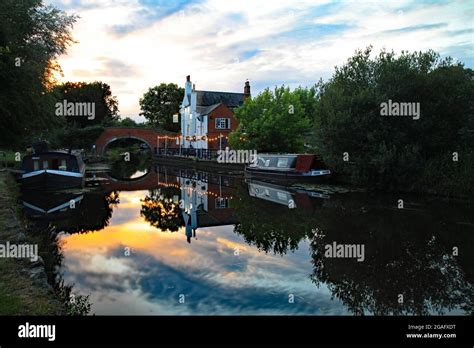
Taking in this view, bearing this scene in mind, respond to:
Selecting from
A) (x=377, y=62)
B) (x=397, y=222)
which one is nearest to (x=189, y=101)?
(x=377, y=62)

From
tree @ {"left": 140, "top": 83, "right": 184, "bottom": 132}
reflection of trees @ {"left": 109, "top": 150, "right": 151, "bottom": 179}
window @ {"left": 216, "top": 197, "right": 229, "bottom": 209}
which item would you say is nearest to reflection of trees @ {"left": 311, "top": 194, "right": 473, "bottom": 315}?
window @ {"left": 216, "top": 197, "right": 229, "bottom": 209}

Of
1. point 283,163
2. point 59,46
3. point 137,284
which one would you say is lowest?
point 137,284

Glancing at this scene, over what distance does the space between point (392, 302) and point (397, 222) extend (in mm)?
6661

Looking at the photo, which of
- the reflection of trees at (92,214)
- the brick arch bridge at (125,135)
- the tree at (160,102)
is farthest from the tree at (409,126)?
the tree at (160,102)

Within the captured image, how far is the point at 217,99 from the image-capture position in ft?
166

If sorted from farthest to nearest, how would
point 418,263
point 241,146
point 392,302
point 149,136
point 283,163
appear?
point 149,136, point 241,146, point 283,163, point 418,263, point 392,302

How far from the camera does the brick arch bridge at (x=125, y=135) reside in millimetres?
56594

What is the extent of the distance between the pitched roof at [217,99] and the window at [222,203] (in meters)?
31.5

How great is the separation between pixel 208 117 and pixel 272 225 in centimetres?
3239

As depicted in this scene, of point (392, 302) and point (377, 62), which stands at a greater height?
point (377, 62)

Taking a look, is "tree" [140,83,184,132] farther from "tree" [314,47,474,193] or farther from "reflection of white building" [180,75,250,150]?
"tree" [314,47,474,193]
